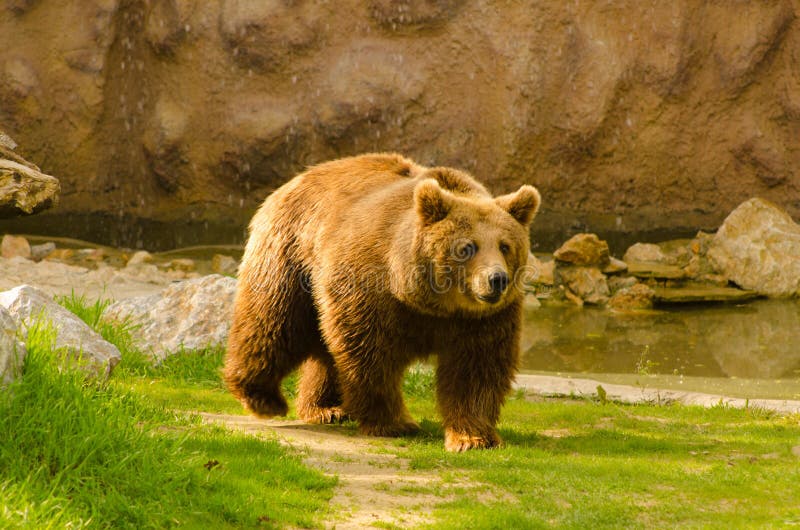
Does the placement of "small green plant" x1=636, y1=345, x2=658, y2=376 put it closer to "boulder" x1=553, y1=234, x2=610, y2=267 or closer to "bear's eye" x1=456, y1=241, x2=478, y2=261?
"boulder" x1=553, y1=234, x2=610, y2=267

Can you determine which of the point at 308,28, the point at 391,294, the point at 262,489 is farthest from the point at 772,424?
the point at 308,28

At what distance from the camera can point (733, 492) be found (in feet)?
16.9

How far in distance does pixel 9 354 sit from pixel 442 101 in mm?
8804

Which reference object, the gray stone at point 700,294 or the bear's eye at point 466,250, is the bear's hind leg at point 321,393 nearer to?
the bear's eye at point 466,250

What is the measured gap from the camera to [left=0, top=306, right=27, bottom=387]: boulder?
4.77m

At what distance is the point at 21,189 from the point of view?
537cm

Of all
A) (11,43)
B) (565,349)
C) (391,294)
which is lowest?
(565,349)

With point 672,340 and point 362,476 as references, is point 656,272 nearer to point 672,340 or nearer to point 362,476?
point 672,340

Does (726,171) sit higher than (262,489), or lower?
higher

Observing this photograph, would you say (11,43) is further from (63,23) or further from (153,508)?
(153,508)

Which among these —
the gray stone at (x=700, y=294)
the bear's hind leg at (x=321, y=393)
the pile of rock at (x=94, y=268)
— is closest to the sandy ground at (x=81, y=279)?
the pile of rock at (x=94, y=268)

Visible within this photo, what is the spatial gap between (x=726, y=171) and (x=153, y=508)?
34.5 ft

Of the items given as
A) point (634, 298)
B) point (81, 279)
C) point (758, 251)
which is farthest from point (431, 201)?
point (758, 251)

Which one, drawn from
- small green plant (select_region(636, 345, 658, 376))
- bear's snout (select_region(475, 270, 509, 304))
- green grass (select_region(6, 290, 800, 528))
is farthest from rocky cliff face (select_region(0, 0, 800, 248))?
bear's snout (select_region(475, 270, 509, 304))
